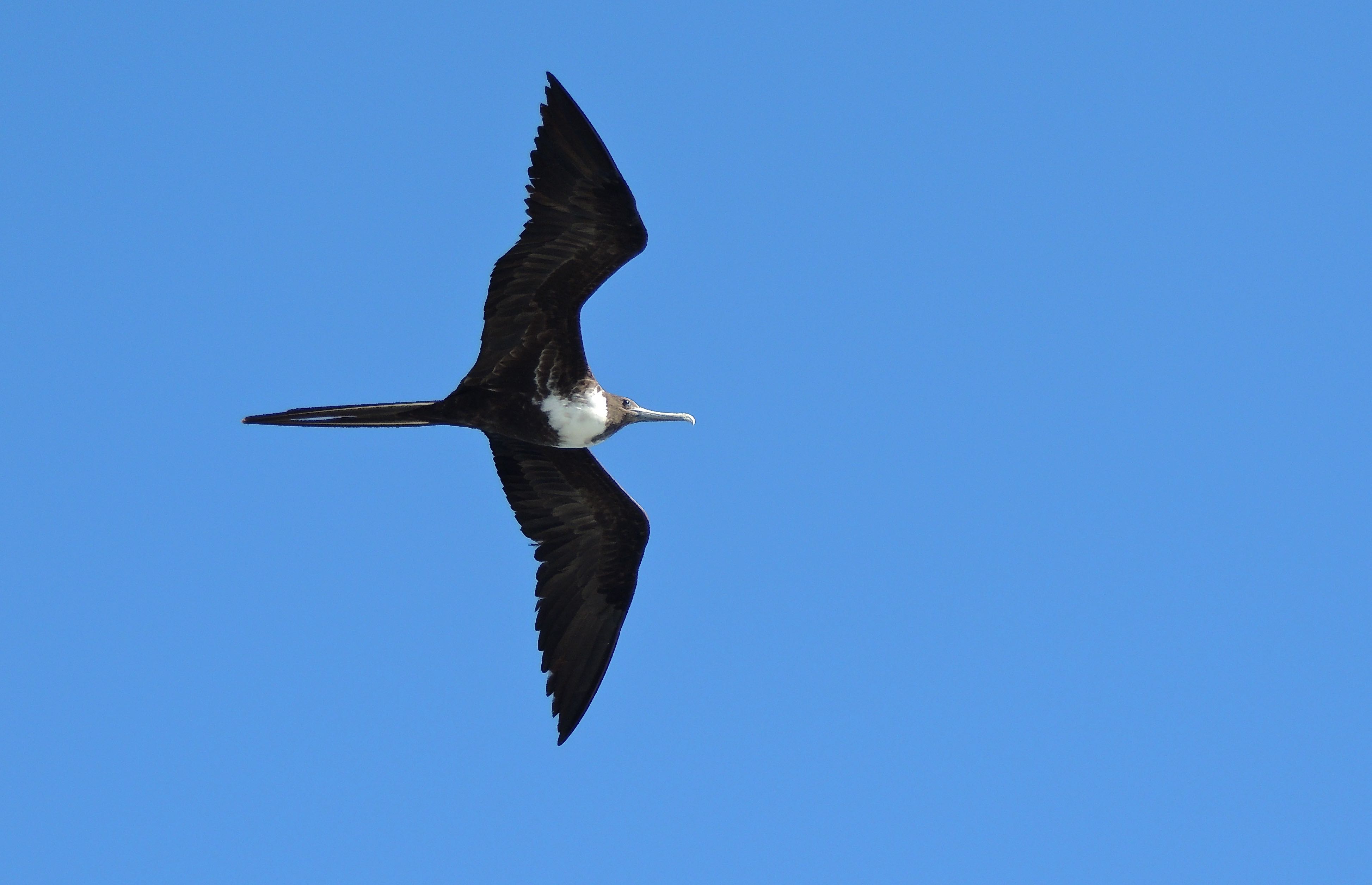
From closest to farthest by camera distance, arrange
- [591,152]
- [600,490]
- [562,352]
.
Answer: [591,152]
[562,352]
[600,490]

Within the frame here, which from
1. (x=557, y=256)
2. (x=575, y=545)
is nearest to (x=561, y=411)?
(x=557, y=256)

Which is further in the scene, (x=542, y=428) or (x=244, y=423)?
(x=542, y=428)

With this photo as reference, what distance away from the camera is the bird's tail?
23.6ft

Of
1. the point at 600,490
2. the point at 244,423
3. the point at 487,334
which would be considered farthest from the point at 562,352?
the point at 244,423

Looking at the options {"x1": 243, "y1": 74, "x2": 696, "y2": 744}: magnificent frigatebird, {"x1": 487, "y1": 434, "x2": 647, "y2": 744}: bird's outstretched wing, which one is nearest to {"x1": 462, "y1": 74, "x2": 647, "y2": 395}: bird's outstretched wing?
{"x1": 243, "y1": 74, "x2": 696, "y2": 744}: magnificent frigatebird

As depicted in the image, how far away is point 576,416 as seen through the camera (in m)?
7.67

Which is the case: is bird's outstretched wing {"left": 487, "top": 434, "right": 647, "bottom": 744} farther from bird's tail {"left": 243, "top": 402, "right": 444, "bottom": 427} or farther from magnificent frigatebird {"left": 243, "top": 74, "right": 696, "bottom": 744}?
bird's tail {"left": 243, "top": 402, "right": 444, "bottom": 427}

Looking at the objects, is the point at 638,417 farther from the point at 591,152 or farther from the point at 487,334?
the point at 591,152

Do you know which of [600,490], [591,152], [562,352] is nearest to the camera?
[591,152]

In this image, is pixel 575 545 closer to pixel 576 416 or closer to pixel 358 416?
pixel 576 416

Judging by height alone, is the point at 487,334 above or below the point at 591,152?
below

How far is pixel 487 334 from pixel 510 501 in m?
1.15

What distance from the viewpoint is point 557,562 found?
27.1ft

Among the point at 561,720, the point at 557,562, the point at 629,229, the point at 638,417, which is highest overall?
the point at 629,229
